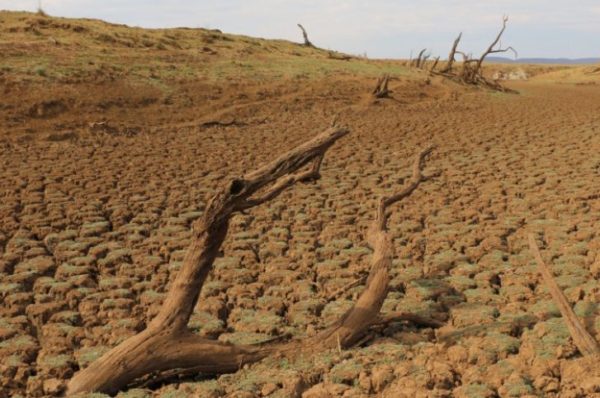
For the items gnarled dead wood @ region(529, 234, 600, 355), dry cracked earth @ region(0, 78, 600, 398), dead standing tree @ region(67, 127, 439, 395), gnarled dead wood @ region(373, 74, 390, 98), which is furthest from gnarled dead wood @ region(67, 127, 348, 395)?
gnarled dead wood @ region(373, 74, 390, 98)

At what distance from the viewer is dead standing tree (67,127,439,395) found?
3203 millimetres

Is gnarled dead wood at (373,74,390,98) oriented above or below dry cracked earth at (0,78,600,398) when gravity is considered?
above

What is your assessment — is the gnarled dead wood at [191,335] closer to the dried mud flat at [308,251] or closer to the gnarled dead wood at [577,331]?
the dried mud flat at [308,251]

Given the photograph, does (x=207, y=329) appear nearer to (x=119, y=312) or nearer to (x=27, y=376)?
(x=119, y=312)

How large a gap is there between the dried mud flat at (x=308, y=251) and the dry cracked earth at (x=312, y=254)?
17 mm

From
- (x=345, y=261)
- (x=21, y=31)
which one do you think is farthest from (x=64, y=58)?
(x=345, y=261)

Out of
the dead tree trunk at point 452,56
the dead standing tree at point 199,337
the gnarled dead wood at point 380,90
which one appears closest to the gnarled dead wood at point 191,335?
the dead standing tree at point 199,337

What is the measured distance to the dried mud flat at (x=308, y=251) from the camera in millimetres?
3295

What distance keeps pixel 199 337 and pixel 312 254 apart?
1.96 meters

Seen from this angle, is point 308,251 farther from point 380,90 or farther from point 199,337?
point 380,90

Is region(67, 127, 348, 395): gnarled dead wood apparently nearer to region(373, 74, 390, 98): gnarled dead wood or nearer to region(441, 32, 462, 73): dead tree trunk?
region(373, 74, 390, 98): gnarled dead wood

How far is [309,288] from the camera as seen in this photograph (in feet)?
14.9

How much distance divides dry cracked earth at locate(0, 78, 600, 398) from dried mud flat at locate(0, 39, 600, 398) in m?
0.02

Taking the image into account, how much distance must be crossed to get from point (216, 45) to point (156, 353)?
1723cm
